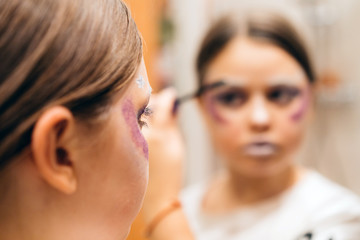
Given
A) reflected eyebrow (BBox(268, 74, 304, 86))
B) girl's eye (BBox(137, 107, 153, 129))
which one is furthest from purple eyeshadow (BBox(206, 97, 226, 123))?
girl's eye (BBox(137, 107, 153, 129))

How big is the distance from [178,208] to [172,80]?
0.86m

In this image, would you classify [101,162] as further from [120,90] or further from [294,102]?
[294,102]

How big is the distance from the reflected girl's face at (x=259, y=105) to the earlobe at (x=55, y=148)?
1.50 ft

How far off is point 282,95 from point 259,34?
0.12 m

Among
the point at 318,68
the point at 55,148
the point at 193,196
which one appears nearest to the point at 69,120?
the point at 55,148

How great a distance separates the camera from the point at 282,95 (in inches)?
30.2

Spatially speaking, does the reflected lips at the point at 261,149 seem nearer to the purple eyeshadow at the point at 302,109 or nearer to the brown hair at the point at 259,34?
the purple eyeshadow at the point at 302,109

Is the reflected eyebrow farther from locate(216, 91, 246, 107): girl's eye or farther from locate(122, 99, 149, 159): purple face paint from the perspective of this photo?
locate(122, 99, 149, 159): purple face paint

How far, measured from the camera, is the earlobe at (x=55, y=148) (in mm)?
315

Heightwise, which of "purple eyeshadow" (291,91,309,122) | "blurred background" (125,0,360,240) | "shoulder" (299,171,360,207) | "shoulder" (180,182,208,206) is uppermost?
"blurred background" (125,0,360,240)

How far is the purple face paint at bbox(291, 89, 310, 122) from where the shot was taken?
0.77 meters

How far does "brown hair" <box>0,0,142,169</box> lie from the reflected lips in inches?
18.1

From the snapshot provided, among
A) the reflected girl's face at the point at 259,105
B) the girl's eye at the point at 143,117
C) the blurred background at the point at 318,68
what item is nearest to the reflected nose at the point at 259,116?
A: the reflected girl's face at the point at 259,105

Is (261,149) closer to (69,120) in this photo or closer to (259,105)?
(259,105)
